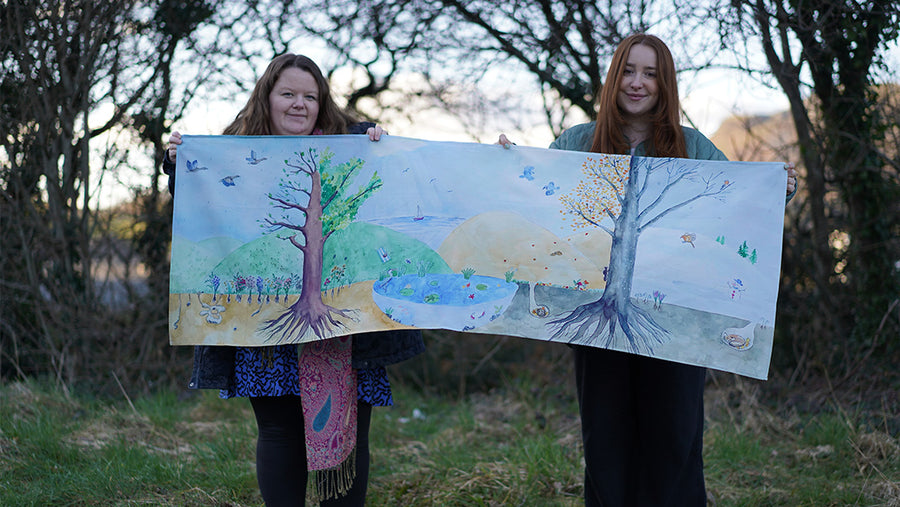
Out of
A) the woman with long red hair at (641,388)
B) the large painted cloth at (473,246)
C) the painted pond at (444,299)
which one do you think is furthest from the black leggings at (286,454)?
the woman with long red hair at (641,388)

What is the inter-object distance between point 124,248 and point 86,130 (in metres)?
0.96

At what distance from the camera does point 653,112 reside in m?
2.21

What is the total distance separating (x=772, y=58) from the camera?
11.8 feet

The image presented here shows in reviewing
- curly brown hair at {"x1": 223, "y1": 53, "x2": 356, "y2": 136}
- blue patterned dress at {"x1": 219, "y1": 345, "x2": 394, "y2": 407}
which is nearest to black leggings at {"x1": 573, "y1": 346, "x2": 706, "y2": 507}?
blue patterned dress at {"x1": 219, "y1": 345, "x2": 394, "y2": 407}

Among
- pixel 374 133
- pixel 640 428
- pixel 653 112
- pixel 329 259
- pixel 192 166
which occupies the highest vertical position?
pixel 653 112

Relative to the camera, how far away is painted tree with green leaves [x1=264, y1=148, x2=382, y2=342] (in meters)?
2.20

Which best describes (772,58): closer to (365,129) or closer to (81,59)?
(365,129)

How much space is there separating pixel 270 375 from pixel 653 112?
1.54m

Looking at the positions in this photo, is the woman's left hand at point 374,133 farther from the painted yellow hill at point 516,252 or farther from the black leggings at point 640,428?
the black leggings at point 640,428

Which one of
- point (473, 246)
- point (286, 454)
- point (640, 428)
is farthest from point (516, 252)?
point (286, 454)

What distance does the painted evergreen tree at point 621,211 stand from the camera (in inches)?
84.3

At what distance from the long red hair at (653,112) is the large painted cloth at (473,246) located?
58 mm

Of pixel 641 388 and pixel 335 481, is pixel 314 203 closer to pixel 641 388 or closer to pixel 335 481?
pixel 335 481

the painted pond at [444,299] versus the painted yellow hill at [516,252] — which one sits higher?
the painted yellow hill at [516,252]
